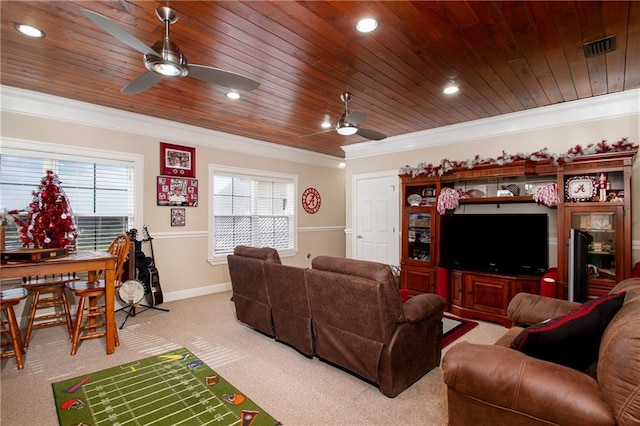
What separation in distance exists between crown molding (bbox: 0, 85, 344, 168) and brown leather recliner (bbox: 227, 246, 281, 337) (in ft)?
8.21

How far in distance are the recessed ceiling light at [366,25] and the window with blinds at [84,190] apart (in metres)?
3.70

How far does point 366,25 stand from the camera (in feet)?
7.73

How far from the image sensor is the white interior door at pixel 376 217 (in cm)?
585

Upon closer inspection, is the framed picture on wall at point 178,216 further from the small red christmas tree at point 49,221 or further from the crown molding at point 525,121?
the crown molding at point 525,121

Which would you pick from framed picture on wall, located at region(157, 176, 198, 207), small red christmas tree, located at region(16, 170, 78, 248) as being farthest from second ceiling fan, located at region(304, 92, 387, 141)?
small red christmas tree, located at region(16, 170, 78, 248)

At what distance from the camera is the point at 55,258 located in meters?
2.88

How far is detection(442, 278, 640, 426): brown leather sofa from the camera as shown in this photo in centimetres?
117

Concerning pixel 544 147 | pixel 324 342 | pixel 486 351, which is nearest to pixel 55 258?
pixel 324 342

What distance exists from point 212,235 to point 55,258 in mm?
2626

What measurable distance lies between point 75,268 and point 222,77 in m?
2.13

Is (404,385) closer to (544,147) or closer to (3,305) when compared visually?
(3,305)

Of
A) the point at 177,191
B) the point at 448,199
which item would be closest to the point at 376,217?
the point at 448,199

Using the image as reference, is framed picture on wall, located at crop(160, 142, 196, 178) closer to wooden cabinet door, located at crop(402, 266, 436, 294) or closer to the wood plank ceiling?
the wood plank ceiling

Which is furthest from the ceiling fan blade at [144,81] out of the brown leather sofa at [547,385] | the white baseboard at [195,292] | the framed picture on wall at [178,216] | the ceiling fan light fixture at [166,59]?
the white baseboard at [195,292]
